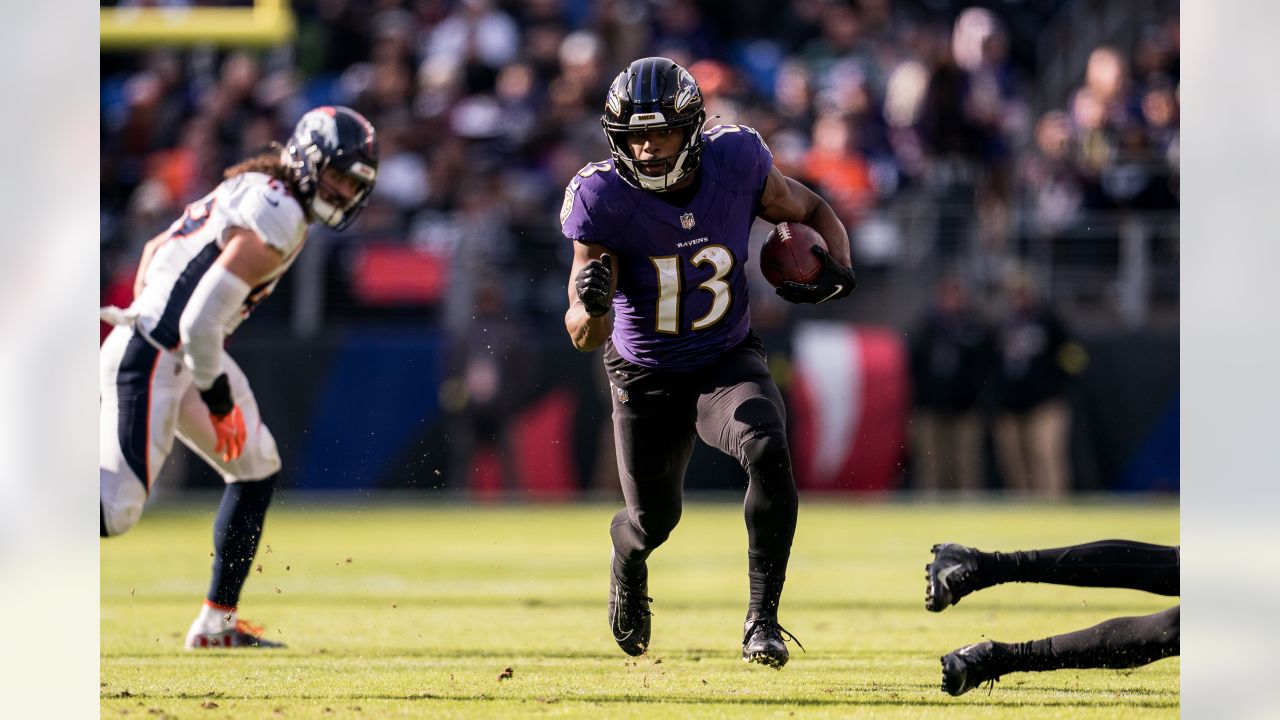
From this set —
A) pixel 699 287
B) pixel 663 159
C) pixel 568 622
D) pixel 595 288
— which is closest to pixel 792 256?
pixel 699 287

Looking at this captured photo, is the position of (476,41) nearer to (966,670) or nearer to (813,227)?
(813,227)

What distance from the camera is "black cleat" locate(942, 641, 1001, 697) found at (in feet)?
15.4

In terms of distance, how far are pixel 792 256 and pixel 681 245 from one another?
386 millimetres

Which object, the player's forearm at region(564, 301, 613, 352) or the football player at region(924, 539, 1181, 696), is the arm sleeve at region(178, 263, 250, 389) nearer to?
the player's forearm at region(564, 301, 613, 352)

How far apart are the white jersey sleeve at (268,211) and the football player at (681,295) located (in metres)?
1.32

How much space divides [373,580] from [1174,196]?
8328 millimetres

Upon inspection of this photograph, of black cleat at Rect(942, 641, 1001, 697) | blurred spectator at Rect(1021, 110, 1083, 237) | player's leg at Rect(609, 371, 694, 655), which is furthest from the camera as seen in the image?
blurred spectator at Rect(1021, 110, 1083, 237)

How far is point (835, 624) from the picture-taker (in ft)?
22.9

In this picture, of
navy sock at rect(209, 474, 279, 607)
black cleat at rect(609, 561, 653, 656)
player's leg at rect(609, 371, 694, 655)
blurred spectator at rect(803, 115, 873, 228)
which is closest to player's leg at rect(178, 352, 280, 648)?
navy sock at rect(209, 474, 279, 607)

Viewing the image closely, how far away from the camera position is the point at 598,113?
589 inches

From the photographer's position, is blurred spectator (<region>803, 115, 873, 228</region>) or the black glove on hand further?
blurred spectator (<region>803, 115, 873, 228</region>)

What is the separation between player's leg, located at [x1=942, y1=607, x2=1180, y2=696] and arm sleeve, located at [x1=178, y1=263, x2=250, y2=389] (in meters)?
2.87

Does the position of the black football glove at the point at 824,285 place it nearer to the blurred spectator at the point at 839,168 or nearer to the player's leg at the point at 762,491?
the player's leg at the point at 762,491

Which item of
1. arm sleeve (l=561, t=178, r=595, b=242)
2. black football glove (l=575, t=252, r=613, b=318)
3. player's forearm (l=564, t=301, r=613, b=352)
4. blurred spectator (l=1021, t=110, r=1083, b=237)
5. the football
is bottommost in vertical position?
player's forearm (l=564, t=301, r=613, b=352)
